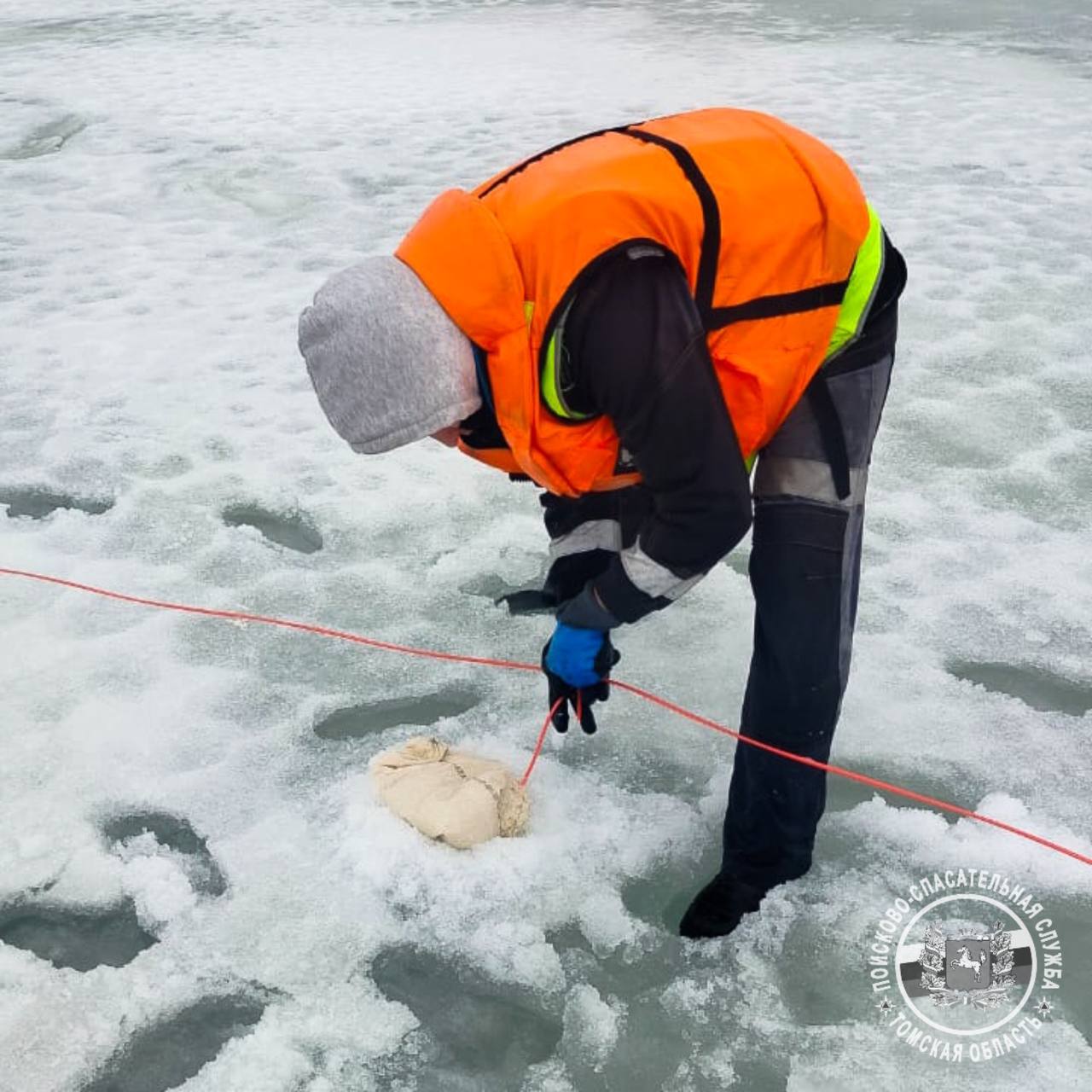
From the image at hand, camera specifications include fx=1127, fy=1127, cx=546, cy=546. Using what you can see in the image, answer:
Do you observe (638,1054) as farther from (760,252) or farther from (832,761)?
(760,252)

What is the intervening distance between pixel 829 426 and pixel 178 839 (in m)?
1.54

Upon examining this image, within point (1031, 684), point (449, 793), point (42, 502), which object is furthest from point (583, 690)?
point (42, 502)

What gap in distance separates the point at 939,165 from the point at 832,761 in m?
5.07

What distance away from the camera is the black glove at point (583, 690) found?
6.86 ft

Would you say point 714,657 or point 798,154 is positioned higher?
point 798,154

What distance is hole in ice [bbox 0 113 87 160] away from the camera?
726 cm

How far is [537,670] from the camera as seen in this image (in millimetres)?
2793

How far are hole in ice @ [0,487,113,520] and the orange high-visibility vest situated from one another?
223 cm

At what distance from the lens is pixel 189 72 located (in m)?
Result: 9.52

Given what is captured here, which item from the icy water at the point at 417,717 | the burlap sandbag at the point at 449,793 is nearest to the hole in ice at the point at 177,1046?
the icy water at the point at 417,717

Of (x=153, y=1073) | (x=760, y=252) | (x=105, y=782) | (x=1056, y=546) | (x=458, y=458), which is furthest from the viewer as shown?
(x=458, y=458)

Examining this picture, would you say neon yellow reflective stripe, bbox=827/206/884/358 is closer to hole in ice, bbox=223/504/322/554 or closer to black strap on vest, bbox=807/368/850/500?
black strap on vest, bbox=807/368/850/500

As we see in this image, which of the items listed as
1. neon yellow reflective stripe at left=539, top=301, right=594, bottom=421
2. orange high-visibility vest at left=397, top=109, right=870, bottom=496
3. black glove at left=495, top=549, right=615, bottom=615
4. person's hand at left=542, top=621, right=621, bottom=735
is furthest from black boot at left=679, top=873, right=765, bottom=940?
neon yellow reflective stripe at left=539, top=301, right=594, bottom=421

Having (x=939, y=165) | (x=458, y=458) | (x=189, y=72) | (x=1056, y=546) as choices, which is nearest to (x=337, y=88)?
(x=189, y=72)
